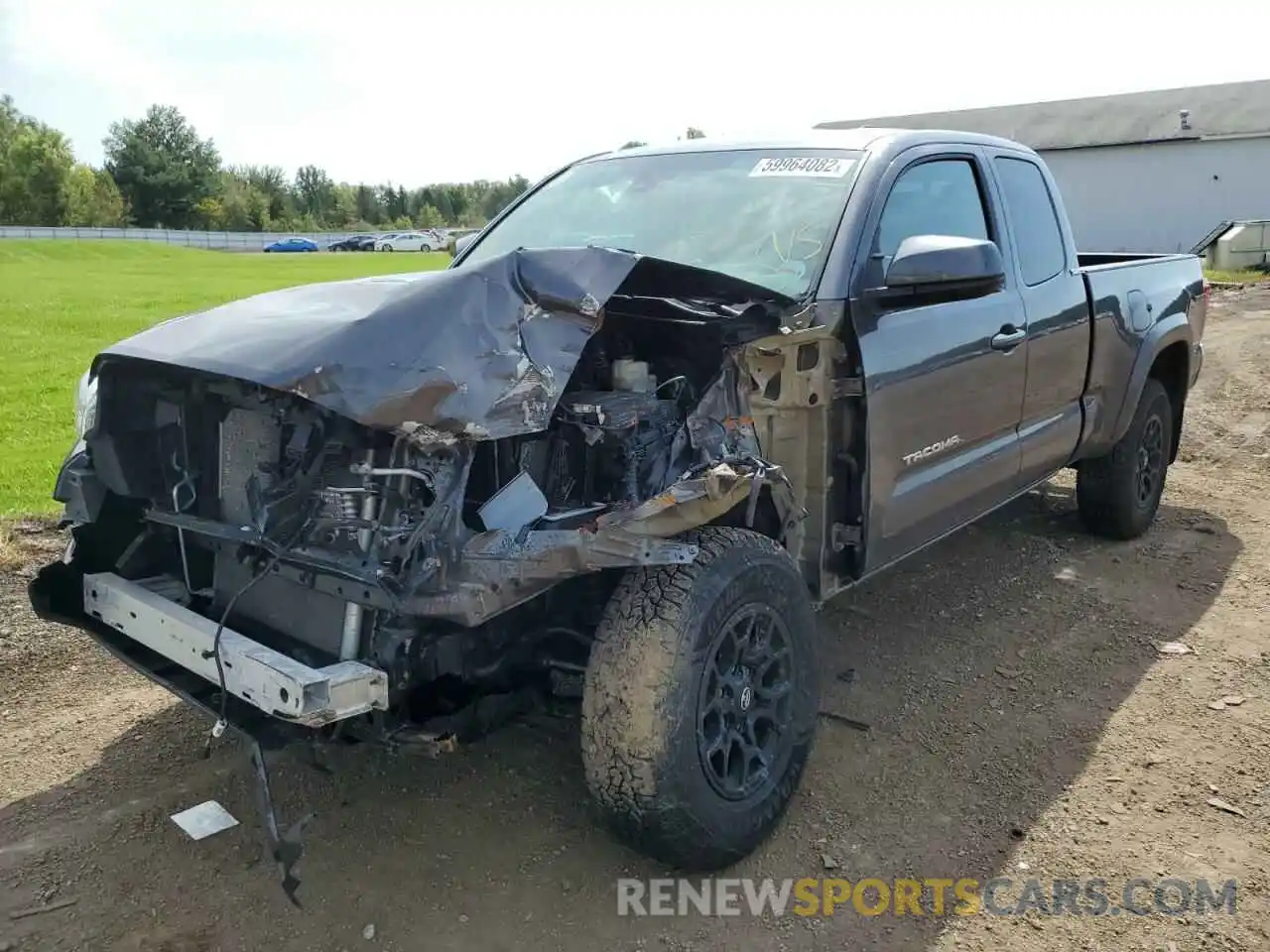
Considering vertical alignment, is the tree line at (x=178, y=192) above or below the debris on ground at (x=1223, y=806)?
above

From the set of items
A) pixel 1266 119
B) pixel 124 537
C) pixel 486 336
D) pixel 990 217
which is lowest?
pixel 124 537

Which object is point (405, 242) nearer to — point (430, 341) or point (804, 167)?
point (804, 167)

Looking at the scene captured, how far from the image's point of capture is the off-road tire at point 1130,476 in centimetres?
568

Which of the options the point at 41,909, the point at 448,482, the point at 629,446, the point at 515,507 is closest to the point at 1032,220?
the point at 629,446

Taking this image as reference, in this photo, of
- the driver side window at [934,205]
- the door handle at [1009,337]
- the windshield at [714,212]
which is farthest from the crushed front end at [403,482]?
the door handle at [1009,337]

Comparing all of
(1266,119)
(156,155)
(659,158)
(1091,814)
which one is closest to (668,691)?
(1091,814)

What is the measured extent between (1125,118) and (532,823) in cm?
3998

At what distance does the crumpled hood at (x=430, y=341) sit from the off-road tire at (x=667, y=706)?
56cm

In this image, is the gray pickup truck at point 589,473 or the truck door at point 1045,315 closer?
the gray pickup truck at point 589,473

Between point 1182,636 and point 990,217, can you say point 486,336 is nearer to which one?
point 990,217

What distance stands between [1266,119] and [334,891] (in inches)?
1536

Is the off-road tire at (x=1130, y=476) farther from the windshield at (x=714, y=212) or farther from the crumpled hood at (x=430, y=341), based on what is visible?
the crumpled hood at (x=430, y=341)

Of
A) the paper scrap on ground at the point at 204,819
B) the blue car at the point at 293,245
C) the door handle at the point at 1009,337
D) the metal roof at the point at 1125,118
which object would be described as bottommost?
the paper scrap on ground at the point at 204,819

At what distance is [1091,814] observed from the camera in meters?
3.30
